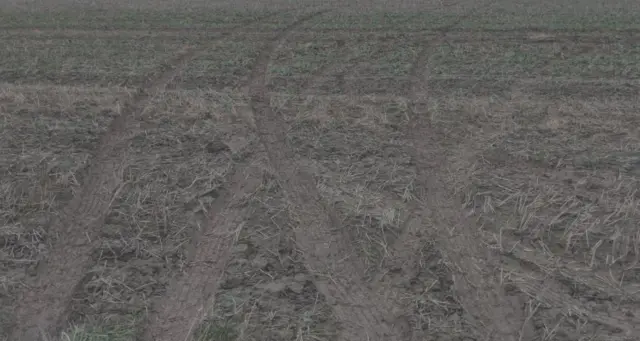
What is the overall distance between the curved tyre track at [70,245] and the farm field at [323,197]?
0.06ft

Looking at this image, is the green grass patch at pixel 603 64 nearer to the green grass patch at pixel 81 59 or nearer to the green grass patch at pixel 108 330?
the green grass patch at pixel 81 59

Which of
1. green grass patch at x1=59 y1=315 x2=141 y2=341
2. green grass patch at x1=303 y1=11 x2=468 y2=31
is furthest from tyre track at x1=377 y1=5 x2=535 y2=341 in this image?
green grass patch at x1=303 y1=11 x2=468 y2=31

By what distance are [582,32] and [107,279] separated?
1128 cm

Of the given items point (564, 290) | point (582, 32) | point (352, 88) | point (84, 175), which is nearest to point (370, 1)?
point (582, 32)

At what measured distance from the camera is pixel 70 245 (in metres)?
4.42

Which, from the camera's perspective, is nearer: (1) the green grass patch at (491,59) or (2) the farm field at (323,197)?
(2) the farm field at (323,197)

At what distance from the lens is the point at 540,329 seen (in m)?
3.44

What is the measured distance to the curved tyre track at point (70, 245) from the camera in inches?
144

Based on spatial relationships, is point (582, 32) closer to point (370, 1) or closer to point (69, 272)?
point (370, 1)

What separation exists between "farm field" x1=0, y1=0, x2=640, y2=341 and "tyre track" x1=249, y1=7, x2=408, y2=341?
2cm

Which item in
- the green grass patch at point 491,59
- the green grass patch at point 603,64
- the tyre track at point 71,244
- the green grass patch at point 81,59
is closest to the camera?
the tyre track at point 71,244

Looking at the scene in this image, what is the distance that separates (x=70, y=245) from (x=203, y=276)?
128 centimetres

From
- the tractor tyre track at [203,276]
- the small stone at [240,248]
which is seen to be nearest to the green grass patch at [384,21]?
the tractor tyre track at [203,276]

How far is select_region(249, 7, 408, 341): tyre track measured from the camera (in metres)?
3.56
